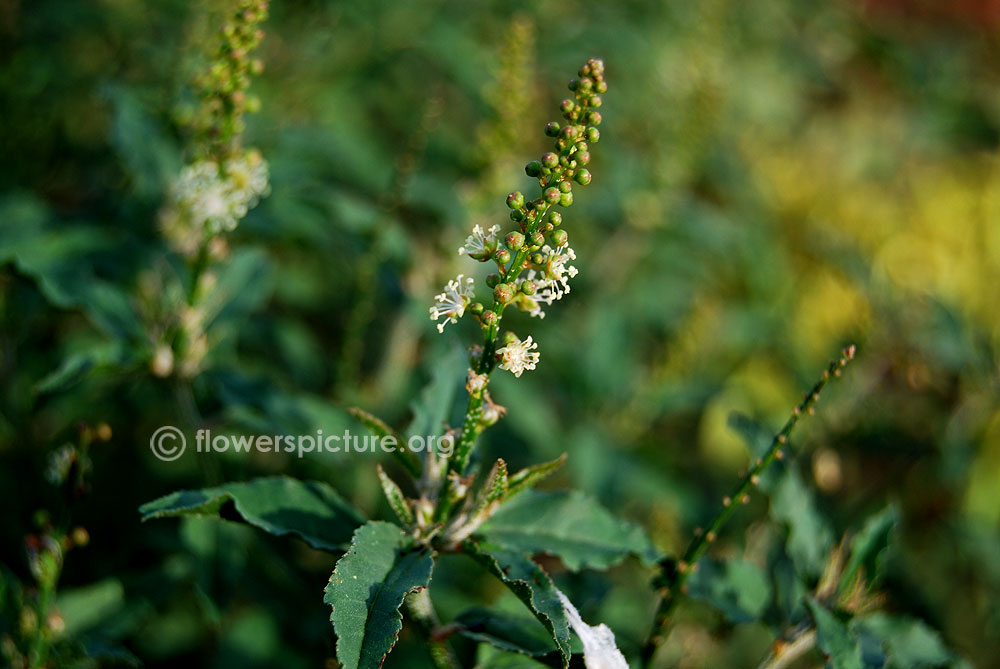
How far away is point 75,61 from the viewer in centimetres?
319

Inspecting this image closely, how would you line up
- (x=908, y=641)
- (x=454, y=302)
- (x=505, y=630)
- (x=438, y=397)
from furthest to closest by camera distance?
(x=908, y=641)
(x=438, y=397)
(x=505, y=630)
(x=454, y=302)

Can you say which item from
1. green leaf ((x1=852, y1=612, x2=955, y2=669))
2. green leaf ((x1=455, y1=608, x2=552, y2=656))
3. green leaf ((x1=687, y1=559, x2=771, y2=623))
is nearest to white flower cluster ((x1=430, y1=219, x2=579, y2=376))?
green leaf ((x1=455, y1=608, x2=552, y2=656))

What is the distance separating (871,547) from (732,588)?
26 cm

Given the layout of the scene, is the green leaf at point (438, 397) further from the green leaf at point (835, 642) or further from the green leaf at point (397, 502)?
the green leaf at point (835, 642)

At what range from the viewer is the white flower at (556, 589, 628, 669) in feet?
3.64

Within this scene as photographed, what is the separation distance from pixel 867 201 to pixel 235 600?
414 cm

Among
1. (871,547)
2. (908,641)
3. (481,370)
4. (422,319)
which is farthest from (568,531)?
(422,319)

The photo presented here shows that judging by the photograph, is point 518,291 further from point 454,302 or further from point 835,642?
point 835,642

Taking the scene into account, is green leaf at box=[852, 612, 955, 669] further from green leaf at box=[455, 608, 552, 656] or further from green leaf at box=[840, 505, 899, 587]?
green leaf at box=[455, 608, 552, 656]

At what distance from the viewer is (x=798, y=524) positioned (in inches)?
60.5

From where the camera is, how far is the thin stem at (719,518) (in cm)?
120

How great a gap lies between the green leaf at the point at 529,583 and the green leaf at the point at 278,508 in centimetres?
22

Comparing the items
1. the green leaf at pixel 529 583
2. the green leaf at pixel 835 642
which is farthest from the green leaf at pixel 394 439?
the green leaf at pixel 835 642

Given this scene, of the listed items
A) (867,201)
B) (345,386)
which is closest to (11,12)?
(345,386)
